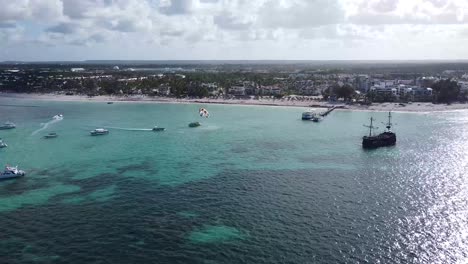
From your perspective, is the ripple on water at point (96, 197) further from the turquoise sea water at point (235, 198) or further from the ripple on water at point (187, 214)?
the ripple on water at point (187, 214)

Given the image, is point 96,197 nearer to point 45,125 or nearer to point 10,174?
point 10,174

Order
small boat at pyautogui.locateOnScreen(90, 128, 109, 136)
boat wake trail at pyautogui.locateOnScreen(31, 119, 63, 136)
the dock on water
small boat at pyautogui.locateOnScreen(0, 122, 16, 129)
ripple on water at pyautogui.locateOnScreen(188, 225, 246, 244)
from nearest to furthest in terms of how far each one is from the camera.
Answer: ripple on water at pyautogui.locateOnScreen(188, 225, 246, 244), small boat at pyautogui.locateOnScreen(90, 128, 109, 136), boat wake trail at pyautogui.locateOnScreen(31, 119, 63, 136), small boat at pyautogui.locateOnScreen(0, 122, 16, 129), the dock on water

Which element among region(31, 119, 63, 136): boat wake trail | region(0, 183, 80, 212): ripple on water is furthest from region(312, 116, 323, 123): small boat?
region(0, 183, 80, 212): ripple on water

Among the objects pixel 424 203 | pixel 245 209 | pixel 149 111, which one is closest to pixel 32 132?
pixel 149 111

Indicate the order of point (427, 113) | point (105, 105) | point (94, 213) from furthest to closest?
point (105, 105)
point (427, 113)
point (94, 213)

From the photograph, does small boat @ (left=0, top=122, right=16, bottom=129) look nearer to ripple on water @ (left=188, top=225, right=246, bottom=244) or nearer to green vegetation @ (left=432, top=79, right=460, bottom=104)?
ripple on water @ (left=188, top=225, right=246, bottom=244)

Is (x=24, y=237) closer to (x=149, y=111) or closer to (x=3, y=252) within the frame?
(x=3, y=252)
